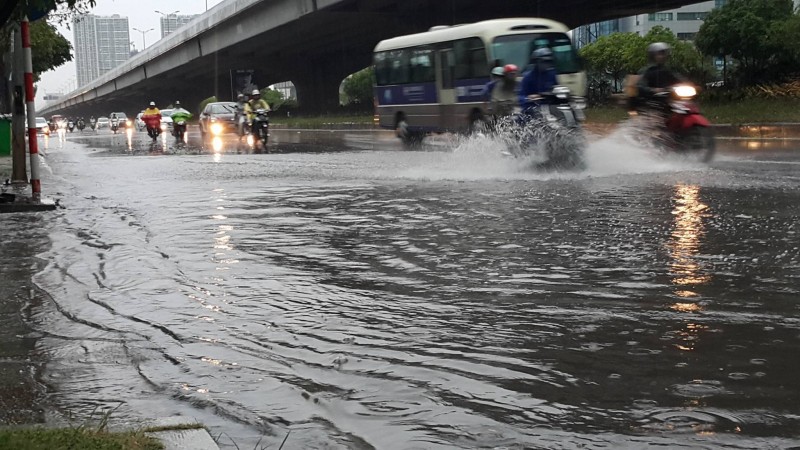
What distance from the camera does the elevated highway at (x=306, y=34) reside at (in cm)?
4125

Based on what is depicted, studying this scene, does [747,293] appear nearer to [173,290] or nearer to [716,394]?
[716,394]

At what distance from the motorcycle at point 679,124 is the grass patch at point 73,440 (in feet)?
40.2

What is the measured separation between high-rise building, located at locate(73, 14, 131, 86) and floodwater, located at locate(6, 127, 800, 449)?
18501 cm

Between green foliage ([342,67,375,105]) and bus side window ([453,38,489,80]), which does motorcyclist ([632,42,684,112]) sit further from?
green foliage ([342,67,375,105])

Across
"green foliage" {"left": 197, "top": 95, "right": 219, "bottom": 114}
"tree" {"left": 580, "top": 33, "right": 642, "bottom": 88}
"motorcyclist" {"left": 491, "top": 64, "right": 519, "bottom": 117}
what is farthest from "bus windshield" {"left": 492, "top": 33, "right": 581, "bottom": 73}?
"green foliage" {"left": 197, "top": 95, "right": 219, "bottom": 114}

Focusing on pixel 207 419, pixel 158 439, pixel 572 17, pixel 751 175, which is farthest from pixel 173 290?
pixel 572 17

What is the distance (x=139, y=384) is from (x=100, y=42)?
200 m

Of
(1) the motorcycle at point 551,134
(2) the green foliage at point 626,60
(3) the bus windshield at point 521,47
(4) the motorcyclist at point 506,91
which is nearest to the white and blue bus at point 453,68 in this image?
(3) the bus windshield at point 521,47

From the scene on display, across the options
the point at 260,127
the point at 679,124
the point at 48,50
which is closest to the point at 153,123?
the point at 48,50

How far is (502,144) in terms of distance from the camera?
15.4 meters

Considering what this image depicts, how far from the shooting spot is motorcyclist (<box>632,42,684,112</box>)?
14453 millimetres

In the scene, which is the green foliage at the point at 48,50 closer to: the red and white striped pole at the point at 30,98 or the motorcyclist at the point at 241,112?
the motorcyclist at the point at 241,112

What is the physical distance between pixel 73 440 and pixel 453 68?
20274mm

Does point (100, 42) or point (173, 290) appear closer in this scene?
point (173, 290)
